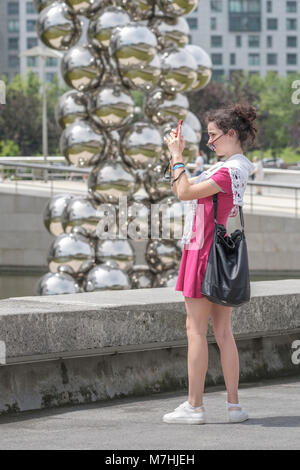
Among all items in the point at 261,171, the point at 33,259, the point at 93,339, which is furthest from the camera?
the point at 261,171

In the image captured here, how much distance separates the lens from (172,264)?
10664mm

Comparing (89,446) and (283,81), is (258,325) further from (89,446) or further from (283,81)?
(283,81)

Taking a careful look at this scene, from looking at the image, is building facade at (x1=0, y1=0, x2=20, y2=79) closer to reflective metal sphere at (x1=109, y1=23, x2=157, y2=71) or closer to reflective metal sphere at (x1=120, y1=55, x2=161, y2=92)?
reflective metal sphere at (x1=120, y1=55, x2=161, y2=92)

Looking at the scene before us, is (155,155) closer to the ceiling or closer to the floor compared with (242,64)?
closer to the floor

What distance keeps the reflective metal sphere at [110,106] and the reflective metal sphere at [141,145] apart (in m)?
0.18

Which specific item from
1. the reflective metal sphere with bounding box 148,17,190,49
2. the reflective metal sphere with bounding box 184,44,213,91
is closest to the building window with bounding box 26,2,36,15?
the reflective metal sphere with bounding box 184,44,213,91

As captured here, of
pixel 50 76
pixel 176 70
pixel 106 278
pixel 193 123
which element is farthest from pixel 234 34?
pixel 106 278

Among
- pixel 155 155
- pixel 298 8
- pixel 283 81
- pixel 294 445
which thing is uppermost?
pixel 298 8

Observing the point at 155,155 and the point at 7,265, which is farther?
the point at 7,265

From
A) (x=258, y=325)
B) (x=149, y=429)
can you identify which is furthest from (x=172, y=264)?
(x=149, y=429)

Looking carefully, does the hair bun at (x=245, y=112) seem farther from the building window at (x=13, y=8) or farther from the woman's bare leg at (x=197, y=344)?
the building window at (x=13, y=8)

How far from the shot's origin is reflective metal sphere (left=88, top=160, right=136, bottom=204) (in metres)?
9.99

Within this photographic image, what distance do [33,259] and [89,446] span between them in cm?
2356

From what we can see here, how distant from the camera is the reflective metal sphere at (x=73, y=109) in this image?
33.6ft
